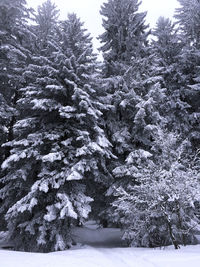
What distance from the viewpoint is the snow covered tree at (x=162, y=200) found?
866 cm

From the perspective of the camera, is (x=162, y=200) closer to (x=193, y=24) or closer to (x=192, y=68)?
(x=192, y=68)

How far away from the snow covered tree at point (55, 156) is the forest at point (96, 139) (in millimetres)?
47

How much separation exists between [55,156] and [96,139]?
6.47ft

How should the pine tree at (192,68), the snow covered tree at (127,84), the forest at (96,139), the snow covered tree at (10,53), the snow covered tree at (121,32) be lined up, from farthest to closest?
the pine tree at (192,68), the snow covered tree at (121,32), the snow covered tree at (10,53), the snow covered tree at (127,84), the forest at (96,139)

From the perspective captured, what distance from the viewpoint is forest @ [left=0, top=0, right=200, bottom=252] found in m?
9.39

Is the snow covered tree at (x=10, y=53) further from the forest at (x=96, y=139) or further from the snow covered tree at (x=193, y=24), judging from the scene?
the snow covered tree at (x=193, y=24)

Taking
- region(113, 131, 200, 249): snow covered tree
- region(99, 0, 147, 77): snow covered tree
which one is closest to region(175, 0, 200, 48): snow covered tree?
region(99, 0, 147, 77): snow covered tree

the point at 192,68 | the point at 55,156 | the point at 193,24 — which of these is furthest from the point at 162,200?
the point at 193,24

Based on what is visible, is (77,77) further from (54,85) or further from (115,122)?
(115,122)

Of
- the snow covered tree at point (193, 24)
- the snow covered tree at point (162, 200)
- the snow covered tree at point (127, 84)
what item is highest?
the snow covered tree at point (193, 24)

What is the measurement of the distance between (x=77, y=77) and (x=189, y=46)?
10325mm

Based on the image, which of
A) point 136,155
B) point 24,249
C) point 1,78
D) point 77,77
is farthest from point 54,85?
point 24,249

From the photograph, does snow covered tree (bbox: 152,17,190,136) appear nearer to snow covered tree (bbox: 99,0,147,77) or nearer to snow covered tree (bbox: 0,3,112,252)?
snow covered tree (bbox: 99,0,147,77)

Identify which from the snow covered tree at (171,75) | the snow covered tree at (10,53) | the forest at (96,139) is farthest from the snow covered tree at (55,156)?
the snow covered tree at (171,75)
